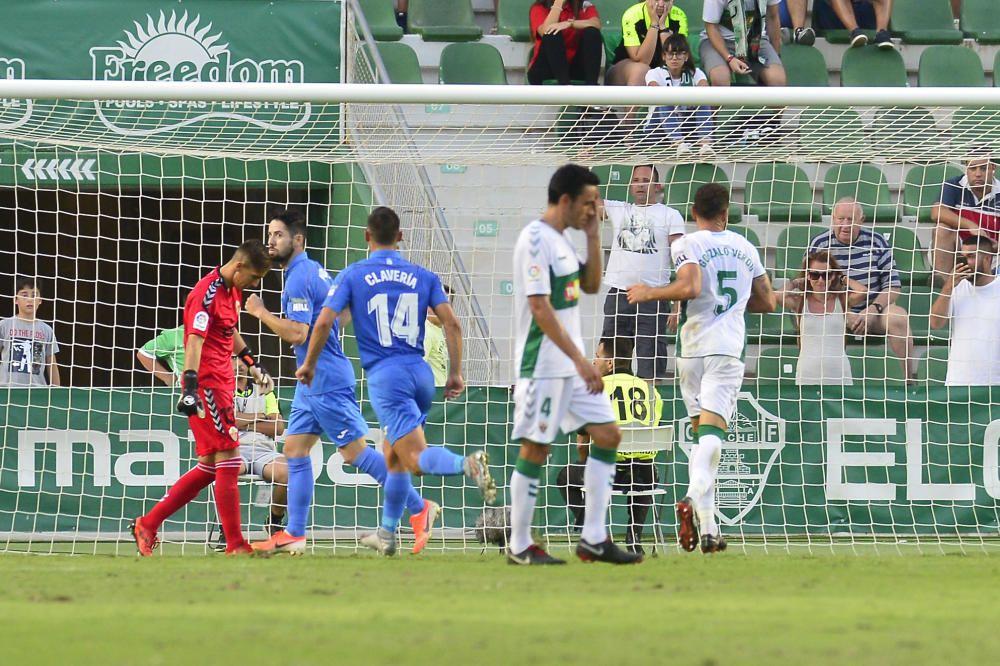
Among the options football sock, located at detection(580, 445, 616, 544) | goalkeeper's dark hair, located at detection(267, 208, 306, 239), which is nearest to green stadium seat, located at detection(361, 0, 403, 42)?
goalkeeper's dark hair, located at detection(267, 208, 306, 239)

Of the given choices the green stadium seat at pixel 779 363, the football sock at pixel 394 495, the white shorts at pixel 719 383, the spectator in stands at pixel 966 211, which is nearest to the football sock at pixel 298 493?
the football sock at pixel 394 495

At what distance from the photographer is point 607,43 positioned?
49.5 feet

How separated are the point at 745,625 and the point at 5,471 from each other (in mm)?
8061

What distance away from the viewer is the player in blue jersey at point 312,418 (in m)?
9.36

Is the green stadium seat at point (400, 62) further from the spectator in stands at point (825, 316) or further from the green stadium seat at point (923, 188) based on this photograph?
the green stadium seat at point (923, 188)

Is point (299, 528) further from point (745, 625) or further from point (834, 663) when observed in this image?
point (834, 663)

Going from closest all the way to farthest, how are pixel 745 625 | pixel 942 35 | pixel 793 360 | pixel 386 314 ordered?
1. pixel 745 625
2. pixel 386 314
3. pixel 793 360
4. pixel 942 35

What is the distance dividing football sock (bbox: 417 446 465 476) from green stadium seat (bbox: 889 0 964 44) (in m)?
9.83

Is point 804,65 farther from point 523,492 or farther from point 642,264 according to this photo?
point 523,492

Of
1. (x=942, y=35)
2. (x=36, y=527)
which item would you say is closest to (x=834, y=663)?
(x=36, y=527)

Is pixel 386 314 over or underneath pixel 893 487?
over

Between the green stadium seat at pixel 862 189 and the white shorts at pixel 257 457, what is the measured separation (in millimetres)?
5499

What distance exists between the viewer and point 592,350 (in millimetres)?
12609

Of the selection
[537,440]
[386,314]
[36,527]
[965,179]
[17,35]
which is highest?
[17,35]
